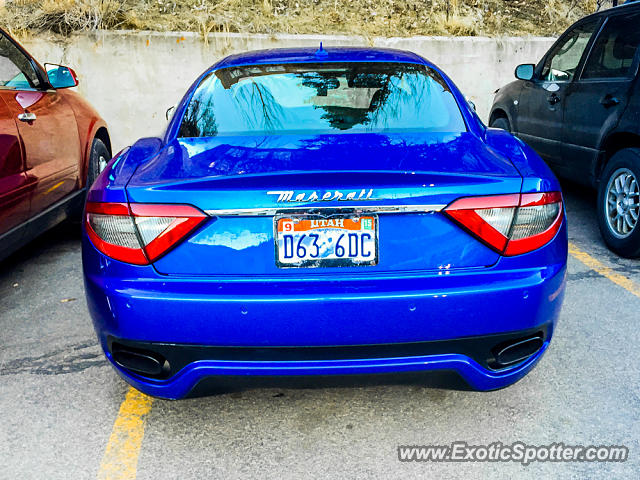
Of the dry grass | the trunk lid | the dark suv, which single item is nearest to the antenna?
the trunk lid

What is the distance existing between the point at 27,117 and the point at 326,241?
2927mm

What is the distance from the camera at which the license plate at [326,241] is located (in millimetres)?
2236

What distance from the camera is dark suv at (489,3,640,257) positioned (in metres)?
4.88

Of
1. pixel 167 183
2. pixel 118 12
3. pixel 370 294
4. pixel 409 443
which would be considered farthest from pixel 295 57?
pixel 118 12

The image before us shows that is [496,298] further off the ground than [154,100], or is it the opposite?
[496,298]

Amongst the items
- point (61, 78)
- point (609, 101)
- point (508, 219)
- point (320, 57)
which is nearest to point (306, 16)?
Answer: point (61, 78)

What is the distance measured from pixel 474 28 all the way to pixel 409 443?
934 cm

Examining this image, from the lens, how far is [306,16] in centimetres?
1107

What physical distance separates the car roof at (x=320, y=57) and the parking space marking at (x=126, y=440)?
1.78 m

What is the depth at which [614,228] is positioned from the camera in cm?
508

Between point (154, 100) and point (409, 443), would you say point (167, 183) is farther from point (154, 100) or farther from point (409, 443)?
point (154, 100)

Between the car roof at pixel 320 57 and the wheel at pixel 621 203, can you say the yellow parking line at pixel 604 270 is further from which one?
the car roof at pixel 320 57

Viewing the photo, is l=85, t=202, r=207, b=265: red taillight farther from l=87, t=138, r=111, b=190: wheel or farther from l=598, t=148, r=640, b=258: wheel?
l=598, t=148, r=640, b=258: wheel

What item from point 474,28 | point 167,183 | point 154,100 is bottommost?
point 154,100
